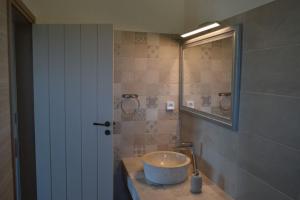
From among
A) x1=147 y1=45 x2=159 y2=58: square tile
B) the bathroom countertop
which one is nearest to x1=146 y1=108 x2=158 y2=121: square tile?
x1=147 y1=45 x2=159 y2=58: square tile

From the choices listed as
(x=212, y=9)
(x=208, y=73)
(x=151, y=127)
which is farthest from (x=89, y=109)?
(x=212, y=9)

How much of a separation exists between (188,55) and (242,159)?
116 centimetres

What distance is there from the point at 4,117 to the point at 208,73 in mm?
1486

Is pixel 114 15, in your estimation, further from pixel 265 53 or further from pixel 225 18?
pixel 265 53

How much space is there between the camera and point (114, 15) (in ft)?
7.75

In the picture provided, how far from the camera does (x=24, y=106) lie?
2.27 m

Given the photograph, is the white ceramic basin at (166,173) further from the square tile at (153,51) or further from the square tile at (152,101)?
the square tile at (153,51)

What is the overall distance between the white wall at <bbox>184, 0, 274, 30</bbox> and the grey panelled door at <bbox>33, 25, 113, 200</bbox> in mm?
788

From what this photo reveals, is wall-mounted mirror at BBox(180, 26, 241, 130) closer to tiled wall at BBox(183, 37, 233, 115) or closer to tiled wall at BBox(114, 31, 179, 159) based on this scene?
tiled wall at BBox(183, 37, 233, 115)

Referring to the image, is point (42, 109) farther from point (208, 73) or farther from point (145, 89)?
point (208, 73)

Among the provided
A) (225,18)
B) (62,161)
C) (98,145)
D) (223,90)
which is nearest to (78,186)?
(62,161)

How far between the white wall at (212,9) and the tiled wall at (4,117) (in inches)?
55.7

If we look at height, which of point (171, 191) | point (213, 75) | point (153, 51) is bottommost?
point (171, 191)

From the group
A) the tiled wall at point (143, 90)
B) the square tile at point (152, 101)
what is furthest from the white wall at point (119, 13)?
the square tile at point (152, 101)
